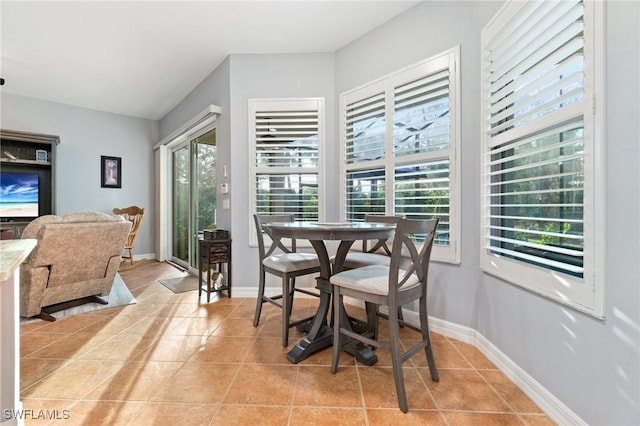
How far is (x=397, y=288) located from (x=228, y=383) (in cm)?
109

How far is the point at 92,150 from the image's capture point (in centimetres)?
492

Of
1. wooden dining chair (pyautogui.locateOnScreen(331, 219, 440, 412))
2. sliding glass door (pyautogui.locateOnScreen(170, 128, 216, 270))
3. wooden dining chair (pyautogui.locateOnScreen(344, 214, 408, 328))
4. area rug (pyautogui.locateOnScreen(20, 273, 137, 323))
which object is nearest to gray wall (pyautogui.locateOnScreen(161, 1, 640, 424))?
wooden dining chair (pyautogui.locateOnScreen(344, 214, 408, 328))

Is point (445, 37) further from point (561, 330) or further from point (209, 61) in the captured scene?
point (209, 61)

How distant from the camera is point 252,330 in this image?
2.24 metres

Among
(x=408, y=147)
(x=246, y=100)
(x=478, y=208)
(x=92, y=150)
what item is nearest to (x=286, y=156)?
(x=246, y=100)

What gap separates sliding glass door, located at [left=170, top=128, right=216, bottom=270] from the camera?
396 cm

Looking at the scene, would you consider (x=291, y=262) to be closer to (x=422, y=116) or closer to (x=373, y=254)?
(x=373, y=254)

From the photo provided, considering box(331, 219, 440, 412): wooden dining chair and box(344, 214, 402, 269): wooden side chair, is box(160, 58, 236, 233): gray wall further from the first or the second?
box(331, 219, 440, 412): wooden dining chair

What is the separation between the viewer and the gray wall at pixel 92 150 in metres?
4.38

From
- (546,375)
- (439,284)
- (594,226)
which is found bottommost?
(546,375)

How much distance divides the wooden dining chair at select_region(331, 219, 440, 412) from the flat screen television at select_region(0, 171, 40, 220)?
535 cm

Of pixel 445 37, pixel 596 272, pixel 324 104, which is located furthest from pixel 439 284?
pixel 324 104

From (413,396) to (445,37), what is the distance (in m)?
2.49

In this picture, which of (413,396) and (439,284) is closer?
(413,396)
